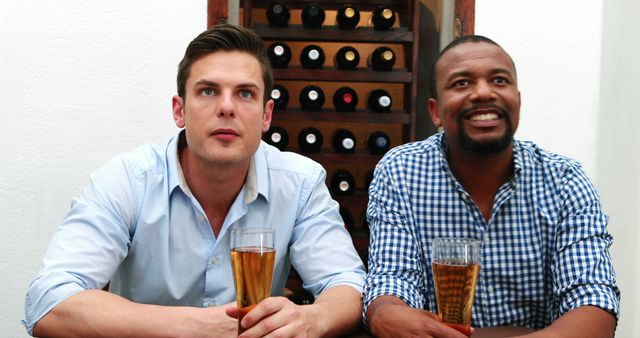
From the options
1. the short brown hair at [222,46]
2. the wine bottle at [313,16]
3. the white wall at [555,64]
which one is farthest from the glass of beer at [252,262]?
the wine bottle at [313,16]

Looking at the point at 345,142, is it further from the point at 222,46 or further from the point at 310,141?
the point at 222,46

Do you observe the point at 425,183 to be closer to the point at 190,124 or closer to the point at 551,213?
the point at 551,213

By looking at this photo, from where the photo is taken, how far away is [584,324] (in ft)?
5.26

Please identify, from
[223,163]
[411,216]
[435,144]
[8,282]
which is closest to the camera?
[223,163]

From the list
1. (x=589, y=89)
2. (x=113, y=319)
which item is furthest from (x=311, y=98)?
(x=113, y=319)

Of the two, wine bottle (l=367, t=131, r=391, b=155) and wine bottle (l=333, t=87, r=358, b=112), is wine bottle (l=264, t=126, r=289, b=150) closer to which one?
wine bottle (l=333, t=87, r=358, b=112)

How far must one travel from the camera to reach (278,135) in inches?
158

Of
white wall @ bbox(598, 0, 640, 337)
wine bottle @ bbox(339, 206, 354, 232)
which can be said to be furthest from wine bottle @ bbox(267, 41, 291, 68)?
white wall @ bbox(598, 0, 640, 337)

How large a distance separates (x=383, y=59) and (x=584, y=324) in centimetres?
263

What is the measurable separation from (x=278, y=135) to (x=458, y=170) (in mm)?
2130

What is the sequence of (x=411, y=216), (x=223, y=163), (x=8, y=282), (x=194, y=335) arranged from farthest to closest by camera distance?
(x=8, y=282) < (x=411, y=216) < (x=223, y=163) < (x=194, y=335)

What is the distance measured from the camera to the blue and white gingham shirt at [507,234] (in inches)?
69.7

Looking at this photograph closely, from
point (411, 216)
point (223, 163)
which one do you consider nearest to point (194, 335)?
point (223, 163)

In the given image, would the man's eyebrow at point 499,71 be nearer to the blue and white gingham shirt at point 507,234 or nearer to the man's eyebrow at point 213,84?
the blue and white gingham shirt at point 507,234
